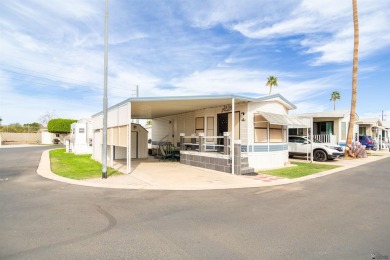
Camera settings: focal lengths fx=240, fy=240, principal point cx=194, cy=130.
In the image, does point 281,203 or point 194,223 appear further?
point 281,203

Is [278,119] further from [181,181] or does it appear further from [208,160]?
[181,181]

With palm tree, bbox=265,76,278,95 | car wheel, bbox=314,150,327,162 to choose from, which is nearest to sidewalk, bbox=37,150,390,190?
car wheel, bbox=314,150,327,162

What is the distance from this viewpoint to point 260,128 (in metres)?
12.4

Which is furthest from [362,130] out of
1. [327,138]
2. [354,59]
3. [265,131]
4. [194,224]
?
[194,224]

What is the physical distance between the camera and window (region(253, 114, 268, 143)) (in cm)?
1222

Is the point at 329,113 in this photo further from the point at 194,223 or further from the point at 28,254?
the point at 28,254

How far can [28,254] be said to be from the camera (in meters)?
3.47

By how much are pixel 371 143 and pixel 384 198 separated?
895 inches

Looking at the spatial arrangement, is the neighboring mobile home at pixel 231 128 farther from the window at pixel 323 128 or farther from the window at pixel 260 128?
the window at pixel 323 128

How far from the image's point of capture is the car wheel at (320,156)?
1615cm

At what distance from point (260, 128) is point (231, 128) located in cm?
150

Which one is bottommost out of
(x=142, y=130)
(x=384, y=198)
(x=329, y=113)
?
(x=384, y=198)

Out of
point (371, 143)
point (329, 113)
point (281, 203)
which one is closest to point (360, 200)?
point (281, 203)

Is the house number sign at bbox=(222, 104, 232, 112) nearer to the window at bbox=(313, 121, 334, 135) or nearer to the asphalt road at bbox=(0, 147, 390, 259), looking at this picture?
the asphalt road at bbox=(0, 147, 390, 259)
